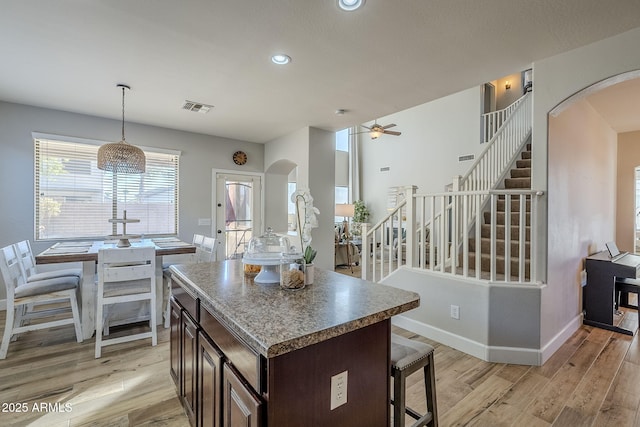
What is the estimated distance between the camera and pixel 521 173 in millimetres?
4551

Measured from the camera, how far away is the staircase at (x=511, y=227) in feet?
10.3

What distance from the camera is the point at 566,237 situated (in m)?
2.96

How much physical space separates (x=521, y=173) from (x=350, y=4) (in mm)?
4029

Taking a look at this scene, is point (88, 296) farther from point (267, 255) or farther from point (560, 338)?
point (560, 338)

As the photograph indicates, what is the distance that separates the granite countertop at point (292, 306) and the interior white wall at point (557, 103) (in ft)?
6.78

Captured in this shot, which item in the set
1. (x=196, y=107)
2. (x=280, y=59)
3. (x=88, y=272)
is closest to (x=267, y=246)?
(x=280, y=59)

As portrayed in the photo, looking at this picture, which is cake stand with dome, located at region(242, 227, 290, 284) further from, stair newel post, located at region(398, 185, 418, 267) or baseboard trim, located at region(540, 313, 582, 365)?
baseboard trim, located at region(540, 313, 582, 365)

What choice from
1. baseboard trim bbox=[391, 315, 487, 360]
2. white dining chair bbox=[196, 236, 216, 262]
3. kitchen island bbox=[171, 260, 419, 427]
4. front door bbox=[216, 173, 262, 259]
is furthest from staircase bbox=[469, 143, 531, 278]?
front door bbox=[216, 173, 262, 259]

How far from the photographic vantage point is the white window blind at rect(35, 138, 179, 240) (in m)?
3.88

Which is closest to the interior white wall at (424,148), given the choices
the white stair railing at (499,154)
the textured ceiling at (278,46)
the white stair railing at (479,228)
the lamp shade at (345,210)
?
the white stair railing at (499,154)

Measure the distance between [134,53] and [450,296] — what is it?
Answer: 353 cm

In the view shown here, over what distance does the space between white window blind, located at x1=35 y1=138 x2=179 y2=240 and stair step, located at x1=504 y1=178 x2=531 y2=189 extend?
204 inches

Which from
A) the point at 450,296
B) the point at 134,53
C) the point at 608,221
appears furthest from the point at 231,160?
the point at 608,221

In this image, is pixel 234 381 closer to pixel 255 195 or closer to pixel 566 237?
pixel 566 237
